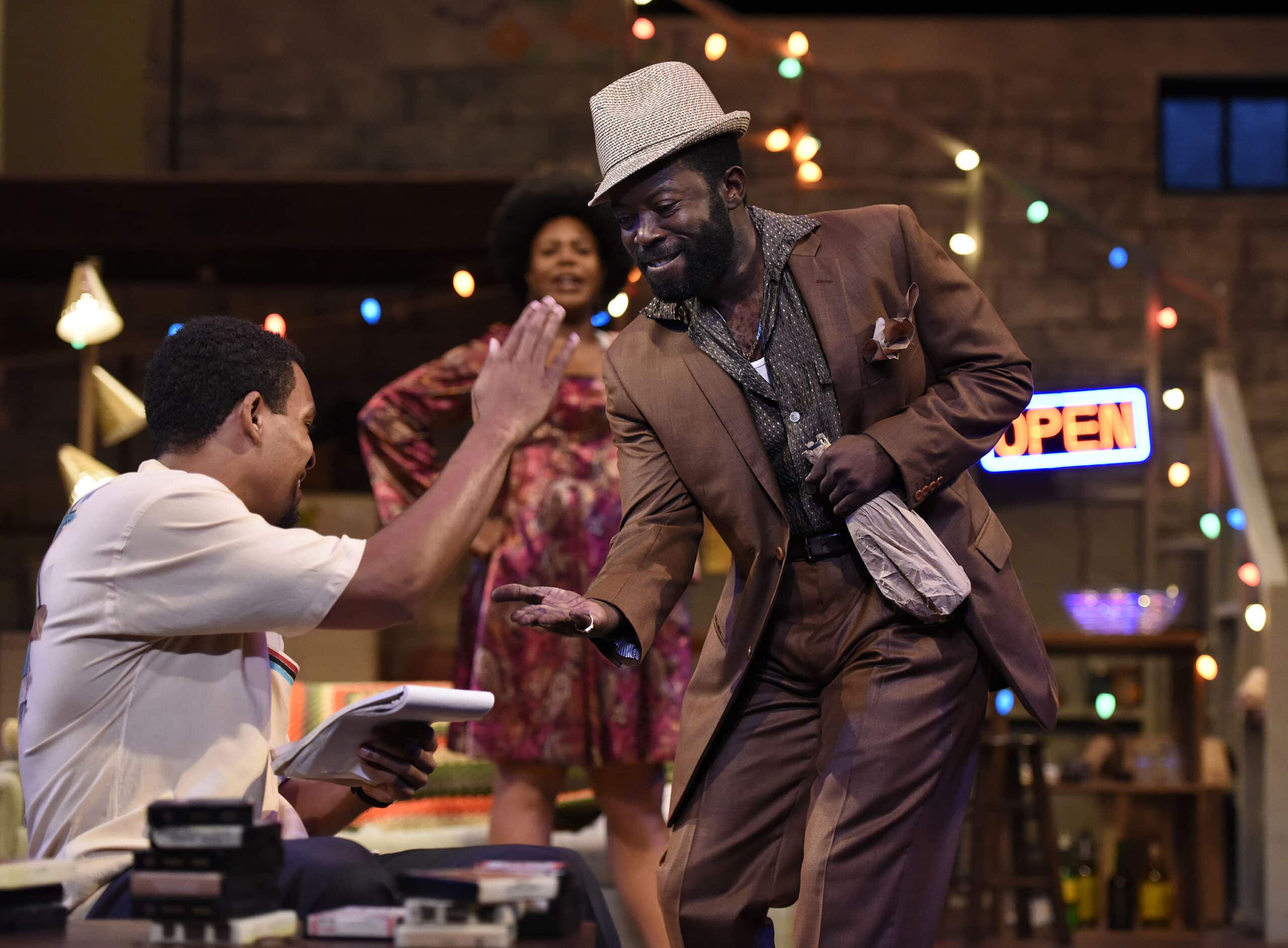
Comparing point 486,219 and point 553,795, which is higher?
point 486,219

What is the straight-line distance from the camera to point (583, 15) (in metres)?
6.17

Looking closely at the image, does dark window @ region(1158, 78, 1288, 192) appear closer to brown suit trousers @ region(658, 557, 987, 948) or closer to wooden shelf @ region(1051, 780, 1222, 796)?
wooden shelf @ region(1051, 780, 1222, 796)

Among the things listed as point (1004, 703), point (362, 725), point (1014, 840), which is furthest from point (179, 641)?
point (1004, 703)

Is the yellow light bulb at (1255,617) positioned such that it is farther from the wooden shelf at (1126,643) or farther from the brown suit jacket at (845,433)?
the brown suit jacket at (845,433)

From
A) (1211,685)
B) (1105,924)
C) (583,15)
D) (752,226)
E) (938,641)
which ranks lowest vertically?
(1105,924)

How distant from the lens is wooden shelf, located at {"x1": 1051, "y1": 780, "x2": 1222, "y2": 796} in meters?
5.55

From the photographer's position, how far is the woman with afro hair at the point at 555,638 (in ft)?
11.4

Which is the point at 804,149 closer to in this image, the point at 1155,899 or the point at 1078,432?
the point at 1078,432

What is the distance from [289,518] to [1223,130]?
813cm

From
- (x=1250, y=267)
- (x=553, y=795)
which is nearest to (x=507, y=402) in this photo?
(x=553, y=795)

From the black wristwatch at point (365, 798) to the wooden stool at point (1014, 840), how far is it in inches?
136

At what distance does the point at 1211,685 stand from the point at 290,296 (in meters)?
5.01

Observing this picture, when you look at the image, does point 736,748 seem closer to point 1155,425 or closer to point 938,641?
point 938,641

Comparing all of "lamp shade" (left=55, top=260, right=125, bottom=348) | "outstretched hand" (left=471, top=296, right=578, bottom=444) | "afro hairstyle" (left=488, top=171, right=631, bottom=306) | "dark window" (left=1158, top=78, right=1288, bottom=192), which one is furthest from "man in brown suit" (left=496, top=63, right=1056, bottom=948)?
"dark window" (left=1158, top=78, right=1288, bottom=192)
